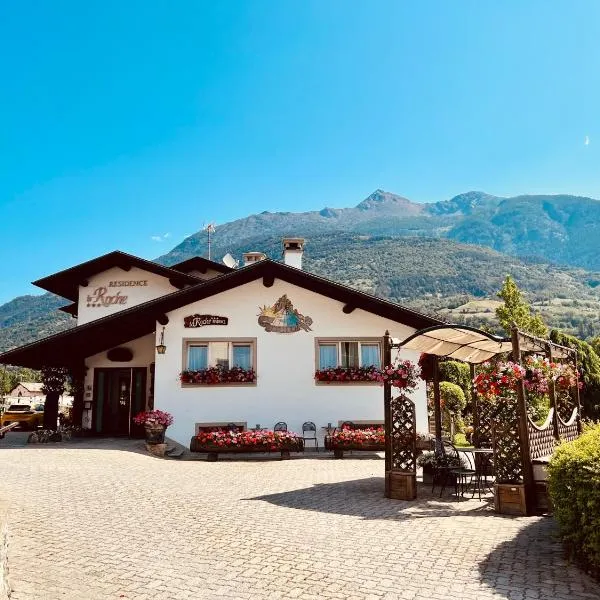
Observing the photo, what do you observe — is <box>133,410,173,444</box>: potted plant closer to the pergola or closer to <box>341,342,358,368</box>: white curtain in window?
<box>341,342,358,368</box>: white curtain in window

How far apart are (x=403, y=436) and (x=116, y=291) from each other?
14.5 meters

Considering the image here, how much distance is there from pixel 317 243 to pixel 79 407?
513 feet

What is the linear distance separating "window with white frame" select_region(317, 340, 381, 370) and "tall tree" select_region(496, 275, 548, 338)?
549 inches

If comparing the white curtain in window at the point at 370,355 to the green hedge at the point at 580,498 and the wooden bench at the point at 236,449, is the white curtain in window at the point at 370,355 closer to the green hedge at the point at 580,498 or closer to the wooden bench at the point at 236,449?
the wooden bench at the point at 236,449

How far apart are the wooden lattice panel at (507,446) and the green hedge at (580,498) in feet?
6.85

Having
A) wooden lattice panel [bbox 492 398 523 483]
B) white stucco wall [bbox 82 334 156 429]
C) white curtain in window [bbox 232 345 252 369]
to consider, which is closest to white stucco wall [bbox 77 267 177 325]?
white stucco wall [bbox 82 334 156 429]

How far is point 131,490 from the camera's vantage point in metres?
9.30

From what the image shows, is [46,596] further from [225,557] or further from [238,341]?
[238,341]

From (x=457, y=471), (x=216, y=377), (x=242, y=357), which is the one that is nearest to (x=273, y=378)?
(x=242, y=357)

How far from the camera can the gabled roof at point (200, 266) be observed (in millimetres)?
23109

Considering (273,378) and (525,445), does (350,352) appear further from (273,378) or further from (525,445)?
(525,445)

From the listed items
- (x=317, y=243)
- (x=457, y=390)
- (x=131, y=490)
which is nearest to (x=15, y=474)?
(x=131, y=490)

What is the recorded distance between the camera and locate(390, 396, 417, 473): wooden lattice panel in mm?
9461

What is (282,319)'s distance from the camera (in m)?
16.3
